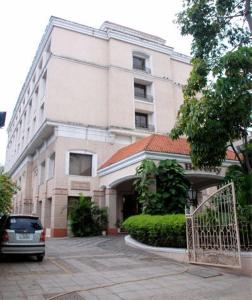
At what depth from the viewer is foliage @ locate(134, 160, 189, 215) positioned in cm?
1485

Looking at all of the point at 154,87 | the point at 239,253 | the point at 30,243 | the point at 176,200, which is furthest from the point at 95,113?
the point at 239,253

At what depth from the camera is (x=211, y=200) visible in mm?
9938

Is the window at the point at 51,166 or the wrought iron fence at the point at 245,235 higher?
the window at the point at 51,166

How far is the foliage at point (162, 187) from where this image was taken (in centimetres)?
1485

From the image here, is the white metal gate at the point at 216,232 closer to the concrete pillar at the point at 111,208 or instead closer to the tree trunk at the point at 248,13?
the tree trunk at the point at 248,13

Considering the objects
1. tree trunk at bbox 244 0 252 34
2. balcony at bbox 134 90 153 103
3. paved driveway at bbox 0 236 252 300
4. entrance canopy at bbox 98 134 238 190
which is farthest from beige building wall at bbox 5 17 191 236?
tree trunk at bbox 244 0 252 34

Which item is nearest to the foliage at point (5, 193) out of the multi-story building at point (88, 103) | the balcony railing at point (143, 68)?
the multi-story building at point (88, 103)

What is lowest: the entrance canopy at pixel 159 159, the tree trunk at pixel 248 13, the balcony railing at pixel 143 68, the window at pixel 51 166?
the entrance canopy at pixel 159 159

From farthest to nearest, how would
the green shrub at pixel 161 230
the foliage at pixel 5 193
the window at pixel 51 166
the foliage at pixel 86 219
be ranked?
the window at pixel 51 166 < the foliage at pixel 86 219 < the green shrub at pixel 161 230 < the foliage at pixel 5 193

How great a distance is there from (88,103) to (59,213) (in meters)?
8.21

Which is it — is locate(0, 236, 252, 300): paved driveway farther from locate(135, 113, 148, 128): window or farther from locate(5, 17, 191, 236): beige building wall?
locate(135, 113, 148, 128): window

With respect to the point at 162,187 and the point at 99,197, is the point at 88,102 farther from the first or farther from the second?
the point at 162,187

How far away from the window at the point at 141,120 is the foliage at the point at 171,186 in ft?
37.2

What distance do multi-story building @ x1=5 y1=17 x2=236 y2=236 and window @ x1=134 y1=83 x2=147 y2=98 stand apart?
3.3 inches
